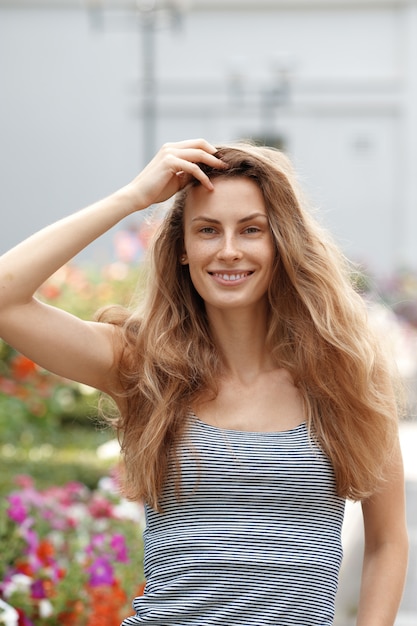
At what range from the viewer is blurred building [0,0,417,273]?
1889cm

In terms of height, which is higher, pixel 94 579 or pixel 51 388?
pixel 94 579

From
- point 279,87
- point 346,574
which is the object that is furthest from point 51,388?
point 279,87

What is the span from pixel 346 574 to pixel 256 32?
1599cm

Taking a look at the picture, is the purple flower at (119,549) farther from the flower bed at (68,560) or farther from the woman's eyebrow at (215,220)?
the woman's eyebrow at (215,220)

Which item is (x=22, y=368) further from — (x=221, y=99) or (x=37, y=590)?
(x=221, y=99)

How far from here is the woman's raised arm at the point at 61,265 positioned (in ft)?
7.39

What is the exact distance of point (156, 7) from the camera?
13.5m

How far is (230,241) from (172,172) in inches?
7.8

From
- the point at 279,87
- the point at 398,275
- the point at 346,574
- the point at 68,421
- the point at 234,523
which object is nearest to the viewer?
the point at 234,523

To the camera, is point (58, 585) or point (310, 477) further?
point (58, 585)

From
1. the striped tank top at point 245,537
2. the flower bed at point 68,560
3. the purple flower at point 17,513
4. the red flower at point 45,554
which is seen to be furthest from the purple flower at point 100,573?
the striped tank top at point 245,537

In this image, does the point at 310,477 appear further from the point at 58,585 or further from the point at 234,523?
the point at 58,585

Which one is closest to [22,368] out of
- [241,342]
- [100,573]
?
[100,573]

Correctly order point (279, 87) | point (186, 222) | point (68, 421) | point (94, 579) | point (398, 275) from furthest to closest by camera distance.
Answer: point (279, 87) → point (398, 275) → point (68, 421) → point (94, 579) → point (186, 222)
